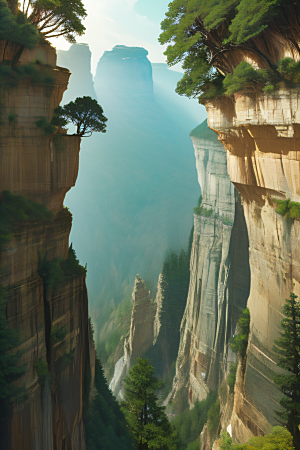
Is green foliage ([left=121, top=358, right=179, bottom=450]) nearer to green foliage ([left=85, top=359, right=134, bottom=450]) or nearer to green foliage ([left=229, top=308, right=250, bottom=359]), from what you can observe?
green foliage ([left=85, top=359, right=134, bottom=450])

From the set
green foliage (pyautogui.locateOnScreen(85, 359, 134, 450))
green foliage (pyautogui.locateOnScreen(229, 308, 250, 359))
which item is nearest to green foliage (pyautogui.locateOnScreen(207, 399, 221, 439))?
green foliage (pyautogui.locateOnScreen(229, 308, 250, 359))

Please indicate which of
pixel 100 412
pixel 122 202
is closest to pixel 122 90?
pixel 122 202

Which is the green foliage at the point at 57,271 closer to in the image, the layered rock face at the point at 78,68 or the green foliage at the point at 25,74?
the green foliage at the point at 25,74

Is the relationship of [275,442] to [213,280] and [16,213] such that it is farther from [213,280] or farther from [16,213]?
[213,280]

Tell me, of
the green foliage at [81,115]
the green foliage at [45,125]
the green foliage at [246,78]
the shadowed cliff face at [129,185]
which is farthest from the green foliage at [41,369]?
the shadowed cliff face at [129,185]

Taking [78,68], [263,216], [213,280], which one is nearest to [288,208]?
[263,216]

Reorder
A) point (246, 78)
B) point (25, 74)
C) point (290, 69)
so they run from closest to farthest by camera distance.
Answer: point (290, 69) < point (25, 74) < point (246, 78)
